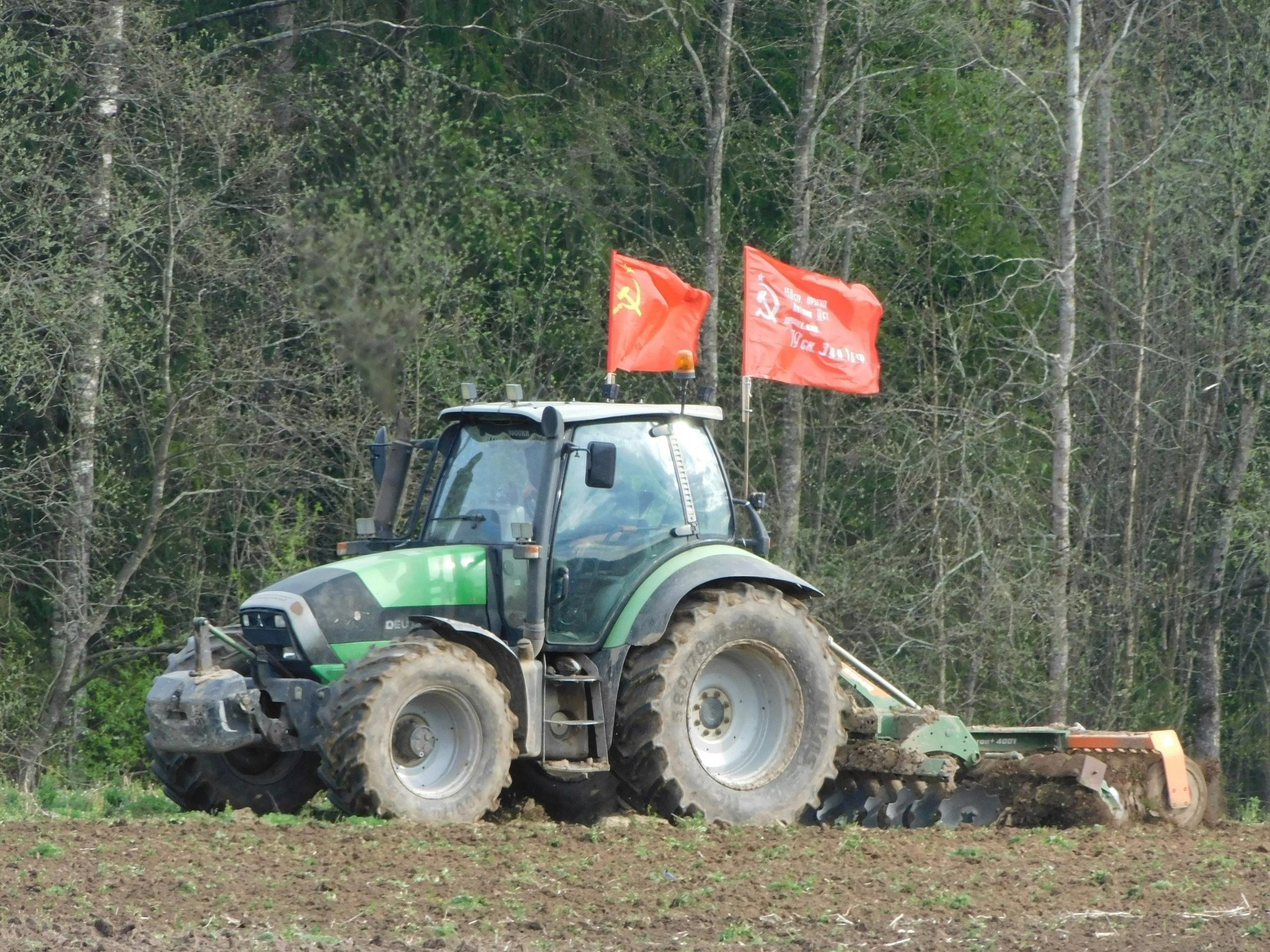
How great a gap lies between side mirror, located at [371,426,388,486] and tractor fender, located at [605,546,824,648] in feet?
5.52

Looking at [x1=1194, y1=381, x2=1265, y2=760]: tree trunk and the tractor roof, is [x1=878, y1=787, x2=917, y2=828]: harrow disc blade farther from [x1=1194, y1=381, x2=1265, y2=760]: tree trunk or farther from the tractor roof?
[x1=1194, y1=381, x2=1265, y2=760]: tree trunk

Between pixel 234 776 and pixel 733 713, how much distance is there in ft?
8.81

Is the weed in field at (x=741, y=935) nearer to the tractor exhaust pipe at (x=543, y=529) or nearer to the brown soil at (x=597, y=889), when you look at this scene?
the brown soil at (x=597, y=889)

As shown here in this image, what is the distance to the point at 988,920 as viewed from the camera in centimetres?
677

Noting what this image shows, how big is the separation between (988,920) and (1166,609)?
1439cm

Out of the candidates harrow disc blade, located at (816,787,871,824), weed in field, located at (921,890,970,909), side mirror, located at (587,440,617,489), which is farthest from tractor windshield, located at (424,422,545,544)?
weed in field, located at (921,890,970,909)

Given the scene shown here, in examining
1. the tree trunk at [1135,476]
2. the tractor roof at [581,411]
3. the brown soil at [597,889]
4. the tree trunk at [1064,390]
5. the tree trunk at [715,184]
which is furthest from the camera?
the tree trunk at [1135,476]

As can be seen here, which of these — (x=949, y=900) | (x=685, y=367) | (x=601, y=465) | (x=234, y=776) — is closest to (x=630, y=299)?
(x=685, y=367)

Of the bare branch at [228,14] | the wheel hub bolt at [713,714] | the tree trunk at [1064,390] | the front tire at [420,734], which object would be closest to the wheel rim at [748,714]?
the wheel hub bolt at [713,714]

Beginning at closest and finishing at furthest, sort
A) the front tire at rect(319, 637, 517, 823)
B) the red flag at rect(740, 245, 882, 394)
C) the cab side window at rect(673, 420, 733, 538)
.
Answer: the front tire at rect(319, 637, 517, 823), the cab side window at rect(673, 420, 733, 538), the red flag at rect(740, 245, 882, 394)

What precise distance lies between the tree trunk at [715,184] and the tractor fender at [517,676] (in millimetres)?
8754

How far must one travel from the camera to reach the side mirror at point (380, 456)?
10.0 metres

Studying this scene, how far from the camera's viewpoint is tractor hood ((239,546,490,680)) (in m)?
8.88

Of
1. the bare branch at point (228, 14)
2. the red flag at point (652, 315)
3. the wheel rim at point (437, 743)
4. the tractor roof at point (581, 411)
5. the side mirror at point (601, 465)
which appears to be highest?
the bare branch at point (228, 14)
